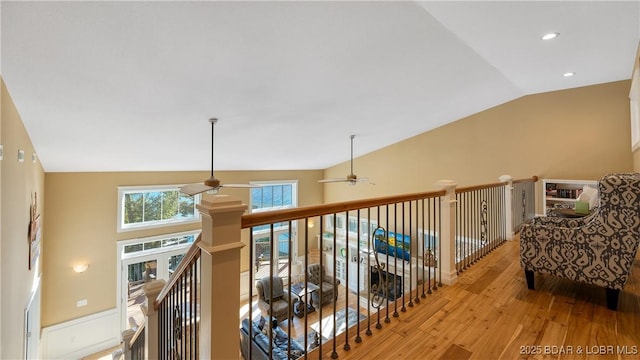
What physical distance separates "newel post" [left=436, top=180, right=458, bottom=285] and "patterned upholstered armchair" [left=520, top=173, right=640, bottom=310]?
1.97 feet

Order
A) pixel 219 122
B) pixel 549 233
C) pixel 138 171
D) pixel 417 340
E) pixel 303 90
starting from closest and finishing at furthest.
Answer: pixel 417 340 → pixel 549 233 → pixel 303 90 → pixel 219 122 → pixel 138 171

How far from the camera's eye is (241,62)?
2973mm

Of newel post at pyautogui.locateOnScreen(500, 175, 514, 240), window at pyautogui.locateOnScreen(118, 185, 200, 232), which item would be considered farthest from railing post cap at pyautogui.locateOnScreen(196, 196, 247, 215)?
window at pyautogui.locateOnScreen(118, 185, 200, 232)

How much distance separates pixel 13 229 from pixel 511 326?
4730mm

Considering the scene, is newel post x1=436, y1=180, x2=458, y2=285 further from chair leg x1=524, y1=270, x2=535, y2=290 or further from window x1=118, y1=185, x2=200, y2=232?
window x1=118, y1=185, x2=200, y2=232

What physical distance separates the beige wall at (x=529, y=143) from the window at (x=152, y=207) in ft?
19.4

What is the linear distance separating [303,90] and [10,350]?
4.36 m

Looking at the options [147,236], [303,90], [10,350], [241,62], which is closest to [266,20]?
[241,62]

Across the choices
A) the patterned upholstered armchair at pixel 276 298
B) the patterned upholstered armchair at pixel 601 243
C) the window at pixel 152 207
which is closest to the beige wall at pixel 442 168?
the window at pixel 152 207

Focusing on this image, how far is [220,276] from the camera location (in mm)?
1196

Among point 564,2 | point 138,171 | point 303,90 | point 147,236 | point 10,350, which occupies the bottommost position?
point 10,350

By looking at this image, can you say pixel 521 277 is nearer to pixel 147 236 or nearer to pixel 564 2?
pixel 564 2

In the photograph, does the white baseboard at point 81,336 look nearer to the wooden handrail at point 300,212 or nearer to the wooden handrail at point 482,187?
the wooden handrail at point 300,212

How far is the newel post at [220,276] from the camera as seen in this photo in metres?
1.18
